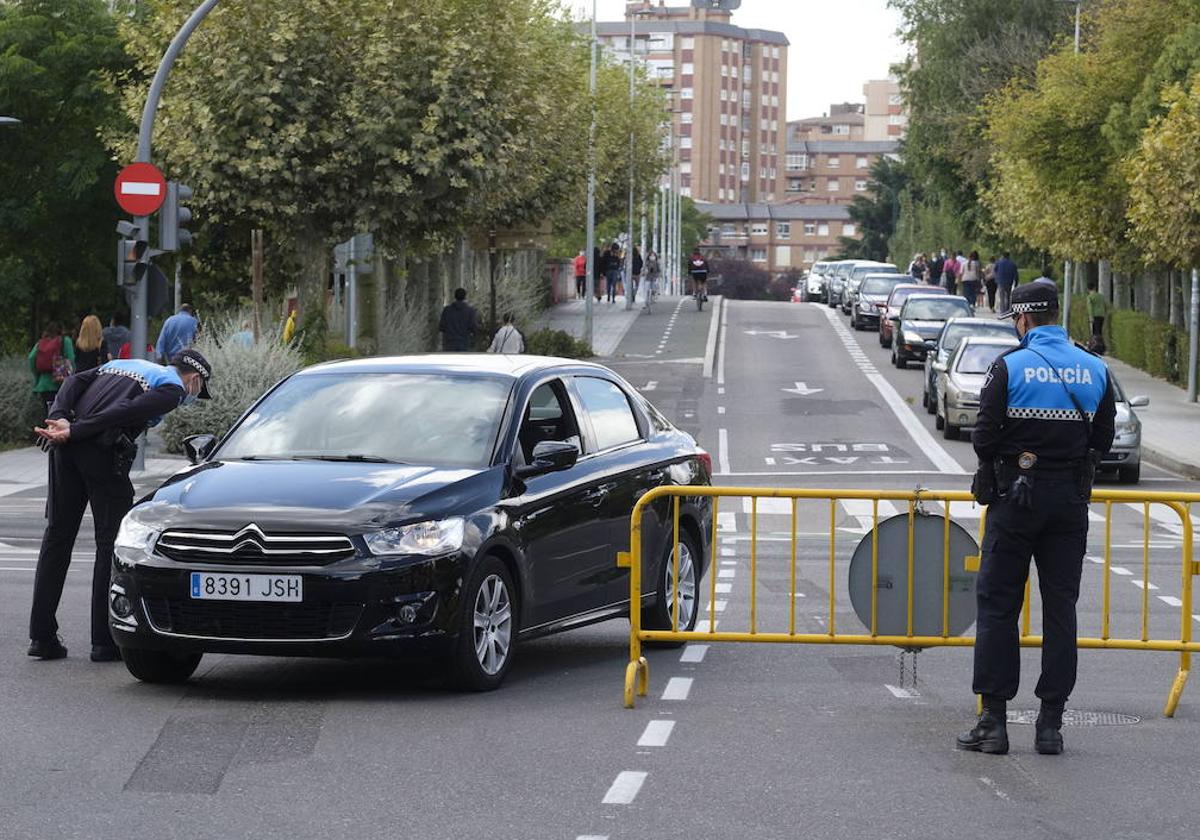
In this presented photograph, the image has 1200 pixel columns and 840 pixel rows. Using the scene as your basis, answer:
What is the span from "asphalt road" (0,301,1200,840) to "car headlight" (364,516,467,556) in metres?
0.69

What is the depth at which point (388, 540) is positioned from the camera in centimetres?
964

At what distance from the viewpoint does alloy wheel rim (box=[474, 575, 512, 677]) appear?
10008mm

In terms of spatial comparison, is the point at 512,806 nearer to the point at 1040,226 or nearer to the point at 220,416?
the point at 220,416

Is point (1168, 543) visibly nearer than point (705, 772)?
No

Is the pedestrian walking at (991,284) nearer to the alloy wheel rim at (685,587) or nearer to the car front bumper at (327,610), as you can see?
the alloy wheel rim at (685,587)

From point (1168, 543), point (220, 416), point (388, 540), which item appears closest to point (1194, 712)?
point (388, 540)

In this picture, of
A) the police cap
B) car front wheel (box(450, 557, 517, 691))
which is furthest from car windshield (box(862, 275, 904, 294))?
the police cap

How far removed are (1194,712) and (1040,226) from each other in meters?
40.9

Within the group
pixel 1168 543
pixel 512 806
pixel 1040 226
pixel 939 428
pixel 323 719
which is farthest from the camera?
pixel 1040 226

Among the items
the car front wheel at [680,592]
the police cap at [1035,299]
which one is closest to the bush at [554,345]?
the car front wheel at [680,592]

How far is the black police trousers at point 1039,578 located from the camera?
28.8 ft

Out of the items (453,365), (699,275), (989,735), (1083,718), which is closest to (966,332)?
(453,365)

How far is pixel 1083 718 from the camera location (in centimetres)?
973

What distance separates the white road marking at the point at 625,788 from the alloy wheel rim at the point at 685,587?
11.1 feet
